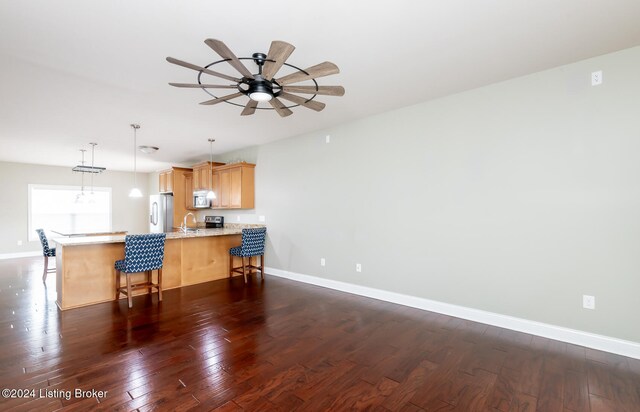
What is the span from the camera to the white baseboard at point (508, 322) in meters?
2.58

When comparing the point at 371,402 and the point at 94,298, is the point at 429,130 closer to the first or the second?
the point at 371,402

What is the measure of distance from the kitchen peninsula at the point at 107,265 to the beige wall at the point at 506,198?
2.11 m

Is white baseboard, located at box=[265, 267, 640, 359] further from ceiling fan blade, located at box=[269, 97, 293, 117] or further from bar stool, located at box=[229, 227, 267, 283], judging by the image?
ceiling fan blade, located at box=[269, 97, 293, 117]

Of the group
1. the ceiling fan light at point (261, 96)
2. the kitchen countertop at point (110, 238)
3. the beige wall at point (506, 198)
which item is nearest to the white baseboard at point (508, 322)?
the beige wall at point (506, 198)

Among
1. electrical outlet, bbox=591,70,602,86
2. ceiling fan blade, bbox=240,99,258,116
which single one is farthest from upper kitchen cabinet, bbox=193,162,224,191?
electrical outlet, bbox=591,70,602,86

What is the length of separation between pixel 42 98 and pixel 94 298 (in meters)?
2.55

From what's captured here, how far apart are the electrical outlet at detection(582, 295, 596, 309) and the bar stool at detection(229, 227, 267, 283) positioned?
4353 mm

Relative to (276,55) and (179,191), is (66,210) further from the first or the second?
(276,55)

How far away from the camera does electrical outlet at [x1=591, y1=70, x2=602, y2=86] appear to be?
2.68m

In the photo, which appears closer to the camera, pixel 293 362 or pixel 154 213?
pixel 293 362

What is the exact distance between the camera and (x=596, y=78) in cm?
270

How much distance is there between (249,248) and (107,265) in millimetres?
2016

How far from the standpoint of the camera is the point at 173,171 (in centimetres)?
727

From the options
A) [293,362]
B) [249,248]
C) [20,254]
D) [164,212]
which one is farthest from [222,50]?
[20,254]
